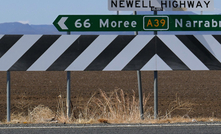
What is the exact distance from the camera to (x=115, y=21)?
6863 millimetres

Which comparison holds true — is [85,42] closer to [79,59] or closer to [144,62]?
[79,59]

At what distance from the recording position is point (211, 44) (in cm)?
680

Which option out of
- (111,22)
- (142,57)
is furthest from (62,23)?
(142,57)

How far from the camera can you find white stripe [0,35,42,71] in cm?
652

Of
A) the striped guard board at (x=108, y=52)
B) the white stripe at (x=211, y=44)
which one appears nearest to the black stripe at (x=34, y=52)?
the striped guard board at (x=108, y=52)

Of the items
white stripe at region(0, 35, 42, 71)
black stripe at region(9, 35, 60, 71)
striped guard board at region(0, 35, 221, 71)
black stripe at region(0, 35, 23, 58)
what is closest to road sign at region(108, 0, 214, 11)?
striped guard board at region(0, 35, 221, 71)

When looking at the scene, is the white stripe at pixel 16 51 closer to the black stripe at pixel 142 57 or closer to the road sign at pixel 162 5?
the road sign at pixel 162 5

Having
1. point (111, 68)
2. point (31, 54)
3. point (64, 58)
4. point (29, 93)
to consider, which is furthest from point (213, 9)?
point (29, 93)

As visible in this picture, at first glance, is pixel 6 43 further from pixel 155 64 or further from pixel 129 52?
pixel 155 64

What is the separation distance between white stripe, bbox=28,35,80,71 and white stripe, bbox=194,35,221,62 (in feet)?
6.81

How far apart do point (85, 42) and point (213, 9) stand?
2.32 metres

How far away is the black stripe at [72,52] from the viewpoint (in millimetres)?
6586

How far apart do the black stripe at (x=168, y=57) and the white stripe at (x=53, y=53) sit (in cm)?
136

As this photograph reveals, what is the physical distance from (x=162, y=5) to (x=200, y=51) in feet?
3.38
